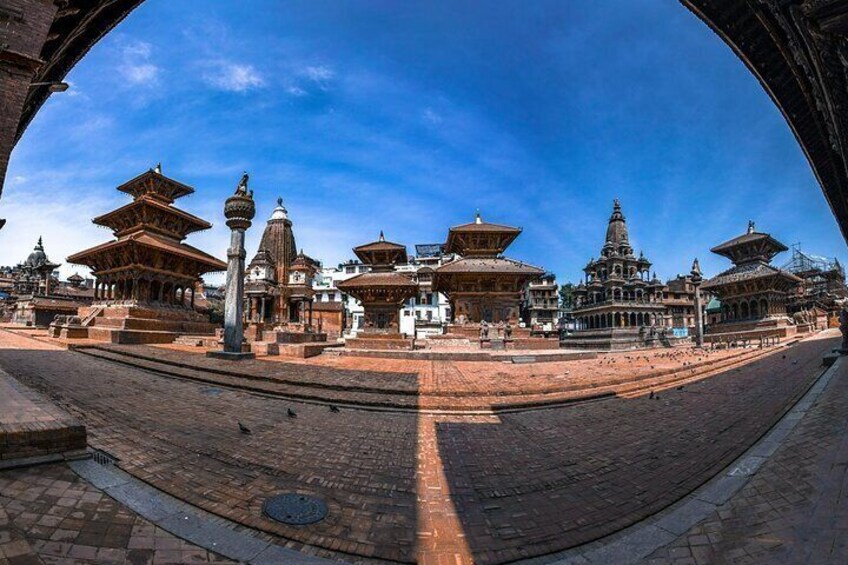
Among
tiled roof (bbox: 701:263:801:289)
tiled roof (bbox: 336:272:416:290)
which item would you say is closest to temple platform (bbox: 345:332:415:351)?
tiled roof (bbox: 336:272:416:290)

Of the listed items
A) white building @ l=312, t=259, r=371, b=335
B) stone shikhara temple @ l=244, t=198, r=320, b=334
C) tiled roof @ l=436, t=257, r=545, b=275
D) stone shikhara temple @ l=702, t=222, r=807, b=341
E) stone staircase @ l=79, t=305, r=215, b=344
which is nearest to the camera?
stone staircase @ l=79, t=305, r=215, b=344

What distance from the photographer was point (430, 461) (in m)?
5.27

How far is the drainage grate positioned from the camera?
4469 mm

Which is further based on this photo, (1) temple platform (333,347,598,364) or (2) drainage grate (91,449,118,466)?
(1) temple platform (333,347,598,364)

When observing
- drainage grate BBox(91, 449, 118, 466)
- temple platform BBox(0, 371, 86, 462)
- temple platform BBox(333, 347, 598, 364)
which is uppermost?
temple platform BBox(0, 371, 86, 462)

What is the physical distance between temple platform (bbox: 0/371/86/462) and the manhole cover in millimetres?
2742

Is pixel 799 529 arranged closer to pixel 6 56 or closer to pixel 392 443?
pixel 392 443

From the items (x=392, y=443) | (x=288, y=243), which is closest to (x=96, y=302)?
(x=288, y=243)

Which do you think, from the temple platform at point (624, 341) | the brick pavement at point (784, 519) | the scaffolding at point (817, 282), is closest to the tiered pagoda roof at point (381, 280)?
the temple platform at point (624, 341)

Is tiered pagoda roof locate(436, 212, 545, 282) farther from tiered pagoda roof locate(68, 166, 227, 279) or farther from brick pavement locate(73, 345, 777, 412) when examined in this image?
tiered pagoda roof locate(68, 166, 227, 279)

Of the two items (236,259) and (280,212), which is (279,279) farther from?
(236,259)

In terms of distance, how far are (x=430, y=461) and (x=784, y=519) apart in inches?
151

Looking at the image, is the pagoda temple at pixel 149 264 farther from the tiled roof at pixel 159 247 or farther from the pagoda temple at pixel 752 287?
the pagoda temple at pixel 752 287

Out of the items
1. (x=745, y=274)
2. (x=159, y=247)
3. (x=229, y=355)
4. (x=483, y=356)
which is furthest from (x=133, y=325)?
(x=745, y=274)
